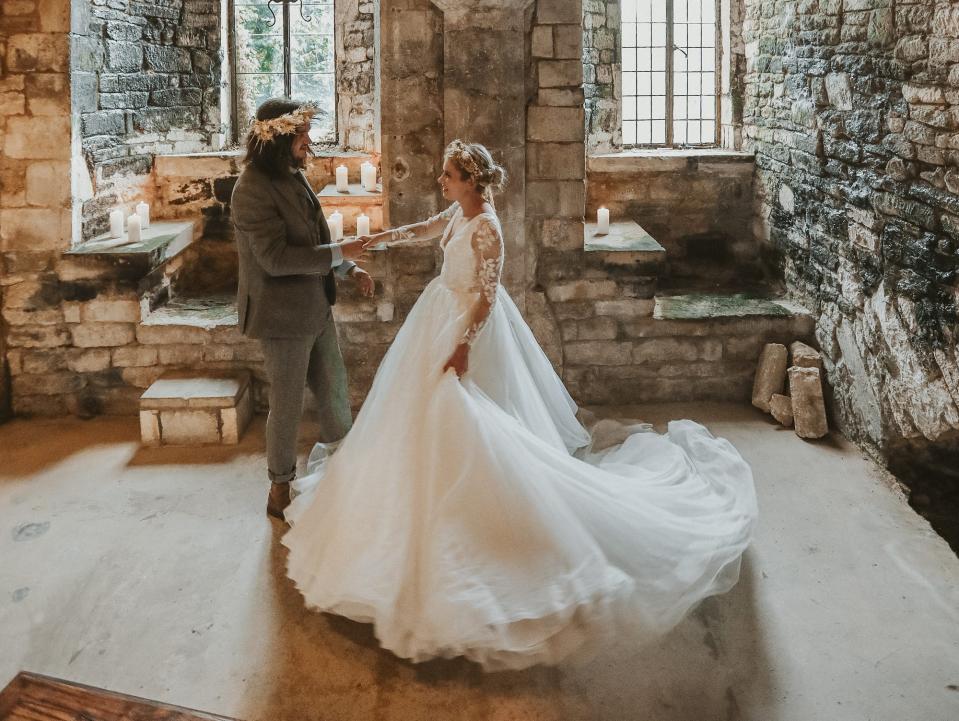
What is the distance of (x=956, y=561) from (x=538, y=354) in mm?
1791

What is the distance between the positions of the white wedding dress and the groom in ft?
1.15

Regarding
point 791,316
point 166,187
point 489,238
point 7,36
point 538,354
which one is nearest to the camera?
point 489,238

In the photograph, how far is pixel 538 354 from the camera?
3.80 meters

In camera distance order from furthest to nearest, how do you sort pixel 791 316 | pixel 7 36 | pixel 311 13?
pixel 311 13 → pixel 791 316 → pixel 7 36

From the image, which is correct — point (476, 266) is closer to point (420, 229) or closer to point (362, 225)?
point (420, 229)

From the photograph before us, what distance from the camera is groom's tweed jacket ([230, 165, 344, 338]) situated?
3.47 metres

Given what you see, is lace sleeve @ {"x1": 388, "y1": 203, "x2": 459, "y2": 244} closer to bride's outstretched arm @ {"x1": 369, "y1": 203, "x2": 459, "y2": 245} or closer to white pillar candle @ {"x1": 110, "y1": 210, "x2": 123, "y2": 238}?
bride's outstretched arm @ {"x1": 369, "y1": 203, "x2": 459, "y2": 245}

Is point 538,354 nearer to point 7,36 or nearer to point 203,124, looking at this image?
point 7,36

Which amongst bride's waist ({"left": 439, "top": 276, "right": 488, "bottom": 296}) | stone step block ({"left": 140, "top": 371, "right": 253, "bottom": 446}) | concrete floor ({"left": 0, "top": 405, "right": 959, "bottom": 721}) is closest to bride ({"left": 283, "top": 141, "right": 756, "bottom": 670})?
bride's waist ({"left": 439, "top": 276, "right": 488, "bottom": 296})

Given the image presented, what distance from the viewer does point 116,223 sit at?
523 centimetres

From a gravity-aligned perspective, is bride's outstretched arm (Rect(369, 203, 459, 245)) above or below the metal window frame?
below

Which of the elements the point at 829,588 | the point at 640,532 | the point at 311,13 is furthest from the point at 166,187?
the point at 829,588

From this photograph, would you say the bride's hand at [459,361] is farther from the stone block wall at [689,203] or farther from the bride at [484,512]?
the stone block wall at [689,203]

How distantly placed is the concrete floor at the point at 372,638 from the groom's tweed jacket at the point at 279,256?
881mm
